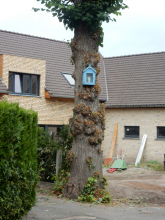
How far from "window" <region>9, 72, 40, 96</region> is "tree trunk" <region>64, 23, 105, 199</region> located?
334 inches

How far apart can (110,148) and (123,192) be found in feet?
32.1

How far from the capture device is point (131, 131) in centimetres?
1977

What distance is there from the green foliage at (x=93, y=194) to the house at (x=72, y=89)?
8648 mm

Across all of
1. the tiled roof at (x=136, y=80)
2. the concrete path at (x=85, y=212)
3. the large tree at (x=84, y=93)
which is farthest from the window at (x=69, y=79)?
the concrete path at (x=85, y=212)

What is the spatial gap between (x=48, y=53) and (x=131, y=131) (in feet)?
23.8

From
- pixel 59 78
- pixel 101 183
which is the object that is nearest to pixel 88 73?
pixel 101 183

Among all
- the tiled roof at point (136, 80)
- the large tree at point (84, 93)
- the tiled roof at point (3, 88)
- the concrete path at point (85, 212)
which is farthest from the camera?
the tiled roof at point (136, 80)

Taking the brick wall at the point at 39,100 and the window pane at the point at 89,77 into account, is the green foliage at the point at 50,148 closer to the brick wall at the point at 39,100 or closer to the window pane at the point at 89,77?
the window pane at the point at 89,77

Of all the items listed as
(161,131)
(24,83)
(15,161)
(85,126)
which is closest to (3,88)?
(24,83)

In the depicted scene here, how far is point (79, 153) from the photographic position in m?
8.95

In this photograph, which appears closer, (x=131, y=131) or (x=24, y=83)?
(x=24, y=83)

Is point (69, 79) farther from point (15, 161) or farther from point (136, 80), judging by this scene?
point (15, 161)

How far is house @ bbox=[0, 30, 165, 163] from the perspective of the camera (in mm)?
17391

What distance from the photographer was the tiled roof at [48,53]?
1845cm
